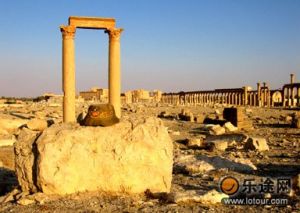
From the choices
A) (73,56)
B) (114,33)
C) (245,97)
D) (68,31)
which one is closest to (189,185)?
(73,56)

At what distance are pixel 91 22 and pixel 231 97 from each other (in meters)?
38.9

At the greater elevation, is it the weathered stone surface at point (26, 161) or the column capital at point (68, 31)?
the column capital at point (68, 31)

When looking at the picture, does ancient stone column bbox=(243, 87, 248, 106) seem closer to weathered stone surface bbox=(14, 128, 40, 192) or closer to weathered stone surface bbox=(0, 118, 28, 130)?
weathered stone surface bbox=(0, 118, 28, 130)

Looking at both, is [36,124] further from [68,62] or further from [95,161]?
[95,161]

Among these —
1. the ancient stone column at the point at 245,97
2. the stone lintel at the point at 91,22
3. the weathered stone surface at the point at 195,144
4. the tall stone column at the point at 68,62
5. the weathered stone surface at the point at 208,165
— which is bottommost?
the weathered stone surface at the point at 195,144

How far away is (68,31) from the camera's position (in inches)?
759

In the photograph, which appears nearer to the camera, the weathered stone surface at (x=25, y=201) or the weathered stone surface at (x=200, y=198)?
the weathered stone surface at (x=200, y=198)

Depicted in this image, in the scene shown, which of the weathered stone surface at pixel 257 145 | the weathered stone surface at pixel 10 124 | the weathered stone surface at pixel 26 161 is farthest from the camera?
the weathered stone surface at pixel 10 124

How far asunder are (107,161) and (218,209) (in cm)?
220

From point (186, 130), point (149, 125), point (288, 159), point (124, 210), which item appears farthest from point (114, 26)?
point (124, 210)

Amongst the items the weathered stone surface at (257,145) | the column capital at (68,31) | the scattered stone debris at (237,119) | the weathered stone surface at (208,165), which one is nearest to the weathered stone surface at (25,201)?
the weathered stone surface at (208,165)

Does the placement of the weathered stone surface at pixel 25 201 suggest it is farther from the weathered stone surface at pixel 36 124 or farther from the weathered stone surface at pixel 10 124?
the weathered stone surface at pixel 10 124

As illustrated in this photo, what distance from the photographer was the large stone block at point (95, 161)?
7508 millimetres

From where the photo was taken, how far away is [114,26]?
64.8 feet
